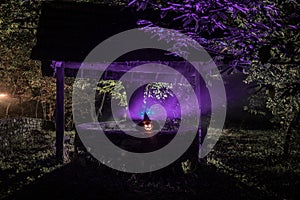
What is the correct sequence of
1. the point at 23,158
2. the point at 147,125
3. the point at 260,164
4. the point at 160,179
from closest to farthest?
the point at 160,179 → the point at 147,125 → the point at 260,164 → the point at 23,158

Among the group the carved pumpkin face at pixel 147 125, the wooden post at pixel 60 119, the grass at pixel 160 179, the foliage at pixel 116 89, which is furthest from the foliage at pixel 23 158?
the foliage at pixel 116 89

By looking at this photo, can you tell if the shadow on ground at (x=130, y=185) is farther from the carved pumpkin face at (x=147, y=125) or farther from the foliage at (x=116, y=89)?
the foliage at (x=116, y=89)

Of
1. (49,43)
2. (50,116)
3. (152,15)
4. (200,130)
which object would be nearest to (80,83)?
(50,116)

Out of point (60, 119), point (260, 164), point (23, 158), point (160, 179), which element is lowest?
point (23, 158)

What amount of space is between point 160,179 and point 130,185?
974 mm

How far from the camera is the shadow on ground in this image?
6.44 metres

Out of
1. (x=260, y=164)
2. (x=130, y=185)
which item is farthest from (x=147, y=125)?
(x=260, y=164)

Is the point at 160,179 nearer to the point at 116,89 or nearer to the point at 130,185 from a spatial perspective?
the point at 130,185

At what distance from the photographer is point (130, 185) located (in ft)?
23.8

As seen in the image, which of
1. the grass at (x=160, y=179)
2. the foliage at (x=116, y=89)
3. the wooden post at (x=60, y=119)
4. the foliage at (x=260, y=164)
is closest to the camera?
the grass at (x=160, y=179)

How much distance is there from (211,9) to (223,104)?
2011cm

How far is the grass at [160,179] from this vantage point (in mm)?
6609

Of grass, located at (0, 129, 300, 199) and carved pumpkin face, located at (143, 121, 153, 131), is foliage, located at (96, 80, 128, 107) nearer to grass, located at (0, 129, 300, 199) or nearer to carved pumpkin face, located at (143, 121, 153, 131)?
grass, located at (0, 129, 300, 199)

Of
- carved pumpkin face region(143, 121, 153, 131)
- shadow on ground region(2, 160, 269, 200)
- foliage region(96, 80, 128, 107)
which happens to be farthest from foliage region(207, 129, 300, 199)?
foliage region(96, 80, 128, 107)
